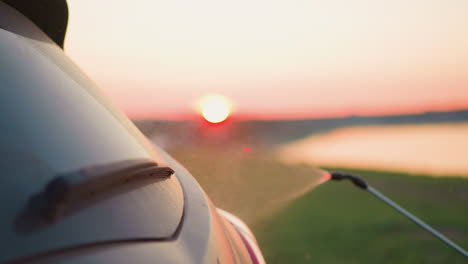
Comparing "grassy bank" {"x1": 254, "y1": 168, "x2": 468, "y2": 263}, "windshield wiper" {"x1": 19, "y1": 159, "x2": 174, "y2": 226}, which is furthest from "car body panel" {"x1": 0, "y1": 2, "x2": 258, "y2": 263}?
"grassy bank" {"x1": 254, "y1": 168, "x2": 468, "y2": 263}

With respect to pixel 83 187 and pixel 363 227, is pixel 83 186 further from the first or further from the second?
pixel 363 227

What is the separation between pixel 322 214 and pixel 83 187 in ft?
27.9

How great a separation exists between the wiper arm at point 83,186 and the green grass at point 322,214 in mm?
1883

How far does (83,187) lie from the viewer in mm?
934

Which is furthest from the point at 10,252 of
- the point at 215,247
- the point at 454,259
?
the point at 454,259

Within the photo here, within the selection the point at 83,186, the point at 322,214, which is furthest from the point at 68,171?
the point at 322,214

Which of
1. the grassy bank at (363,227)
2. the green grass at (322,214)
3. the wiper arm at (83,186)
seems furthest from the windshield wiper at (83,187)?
the grassy bank at (363,227)

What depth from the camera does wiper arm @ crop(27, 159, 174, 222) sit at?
0.85 meters

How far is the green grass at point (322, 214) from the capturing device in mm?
3771

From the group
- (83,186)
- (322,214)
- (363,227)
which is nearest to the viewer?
(83,186)

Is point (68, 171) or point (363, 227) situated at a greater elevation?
point (68, 171)

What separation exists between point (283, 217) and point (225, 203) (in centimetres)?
542

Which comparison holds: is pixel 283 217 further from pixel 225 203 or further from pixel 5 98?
pixel 5 98

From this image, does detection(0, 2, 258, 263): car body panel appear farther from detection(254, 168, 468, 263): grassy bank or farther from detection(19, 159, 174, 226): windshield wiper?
detection(254, 168, 468, 263): grassy bank
